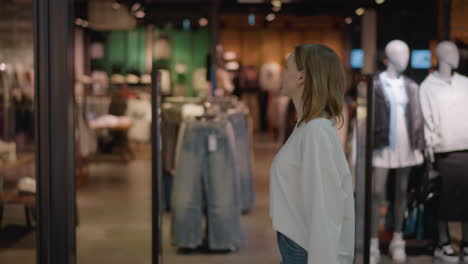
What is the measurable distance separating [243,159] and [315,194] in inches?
180

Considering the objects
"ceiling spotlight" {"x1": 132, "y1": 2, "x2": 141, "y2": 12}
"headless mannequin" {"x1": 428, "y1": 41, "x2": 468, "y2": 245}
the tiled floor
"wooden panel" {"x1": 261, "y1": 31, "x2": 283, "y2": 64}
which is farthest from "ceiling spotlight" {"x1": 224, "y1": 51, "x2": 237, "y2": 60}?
"headless mannequin" {"x1": 428, "y1": 41, "x2": 468, "y2": 245}

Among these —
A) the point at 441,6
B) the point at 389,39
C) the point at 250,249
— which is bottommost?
the point at 250,249

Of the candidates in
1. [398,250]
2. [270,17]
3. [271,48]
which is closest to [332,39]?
A: [271,48]

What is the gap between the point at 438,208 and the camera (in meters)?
4.91

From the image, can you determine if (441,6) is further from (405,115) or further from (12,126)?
(12,126)

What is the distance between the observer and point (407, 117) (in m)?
4.79

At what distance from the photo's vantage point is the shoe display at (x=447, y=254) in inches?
192

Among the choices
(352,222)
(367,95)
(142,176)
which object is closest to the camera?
(352,222)

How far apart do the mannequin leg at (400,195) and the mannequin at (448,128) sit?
25 cm

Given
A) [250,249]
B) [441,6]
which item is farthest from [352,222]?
[441,6]

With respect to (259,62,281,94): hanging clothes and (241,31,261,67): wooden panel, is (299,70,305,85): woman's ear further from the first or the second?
(241,31,261,67): wooden panel

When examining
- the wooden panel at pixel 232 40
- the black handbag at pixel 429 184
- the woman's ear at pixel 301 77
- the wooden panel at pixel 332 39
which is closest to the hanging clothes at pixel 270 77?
the wooden panel at pixel 232 40

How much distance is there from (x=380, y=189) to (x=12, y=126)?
305 cm

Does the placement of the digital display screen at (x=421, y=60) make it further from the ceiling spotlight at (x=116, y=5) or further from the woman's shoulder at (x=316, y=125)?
the ceiling spotlight at (x=116, y=5)
